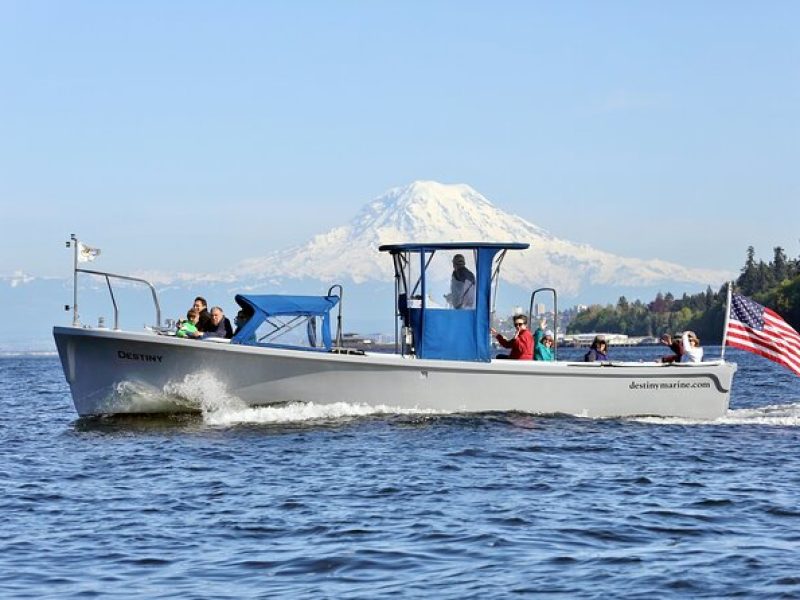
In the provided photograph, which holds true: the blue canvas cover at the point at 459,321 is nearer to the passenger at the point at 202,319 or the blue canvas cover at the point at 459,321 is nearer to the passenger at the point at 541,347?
the passenger at the point at 541,347

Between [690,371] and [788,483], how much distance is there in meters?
9.39

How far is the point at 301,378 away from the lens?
85.8ft

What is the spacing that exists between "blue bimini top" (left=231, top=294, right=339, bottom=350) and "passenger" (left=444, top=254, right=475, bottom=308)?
2.21 meters

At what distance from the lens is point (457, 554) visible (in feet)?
46.2

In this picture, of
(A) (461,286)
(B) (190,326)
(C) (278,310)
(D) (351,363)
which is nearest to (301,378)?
(D) (351,363)

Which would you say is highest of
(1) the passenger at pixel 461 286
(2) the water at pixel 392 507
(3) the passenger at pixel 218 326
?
(1) the passenger at pixel 461 286

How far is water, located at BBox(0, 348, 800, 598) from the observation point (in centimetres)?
1310

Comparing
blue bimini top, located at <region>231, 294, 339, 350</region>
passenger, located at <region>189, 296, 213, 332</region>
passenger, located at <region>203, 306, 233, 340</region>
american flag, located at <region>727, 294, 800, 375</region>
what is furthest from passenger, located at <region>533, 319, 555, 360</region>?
passenger, located at <region>189, 296, 213, 332</region>

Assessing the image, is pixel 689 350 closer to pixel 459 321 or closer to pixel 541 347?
pixel 541 347

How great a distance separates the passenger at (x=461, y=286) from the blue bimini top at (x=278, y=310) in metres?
2.21

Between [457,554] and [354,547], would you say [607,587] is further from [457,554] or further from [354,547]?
[354,547]

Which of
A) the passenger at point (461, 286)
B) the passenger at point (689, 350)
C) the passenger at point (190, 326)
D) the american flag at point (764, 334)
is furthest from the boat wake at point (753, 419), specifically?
the passenger at point (190, 326)

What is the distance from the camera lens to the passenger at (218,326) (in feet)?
89.0

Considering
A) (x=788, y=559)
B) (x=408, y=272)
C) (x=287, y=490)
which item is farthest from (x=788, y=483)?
(x=408, y=272)
